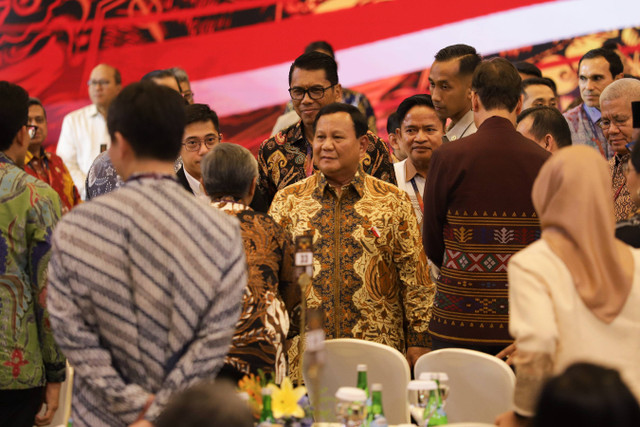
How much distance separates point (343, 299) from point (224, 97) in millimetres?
4144

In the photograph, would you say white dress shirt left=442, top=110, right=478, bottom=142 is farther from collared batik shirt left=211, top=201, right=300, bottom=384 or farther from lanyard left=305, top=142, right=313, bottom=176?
collared batik shirt left=211, top=201, right=300, bottom=384

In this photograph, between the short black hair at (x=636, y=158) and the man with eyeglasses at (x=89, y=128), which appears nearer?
the short black hair at (x=636, y=158)

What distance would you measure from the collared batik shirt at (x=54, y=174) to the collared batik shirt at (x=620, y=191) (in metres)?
2.88

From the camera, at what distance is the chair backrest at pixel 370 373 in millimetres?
3201

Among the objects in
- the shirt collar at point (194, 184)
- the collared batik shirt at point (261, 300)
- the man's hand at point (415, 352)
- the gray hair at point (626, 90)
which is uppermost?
the gray hair at point (626, 90)

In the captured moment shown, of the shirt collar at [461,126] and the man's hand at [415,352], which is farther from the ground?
the shirt collar at [461,126]

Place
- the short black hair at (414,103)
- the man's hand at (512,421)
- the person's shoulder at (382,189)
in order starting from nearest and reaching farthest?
the man's hand at (512,421) → the person's shoulder at (382,189) → the short black hair at (414,103)

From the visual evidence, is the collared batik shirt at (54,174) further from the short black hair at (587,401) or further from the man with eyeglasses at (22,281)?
the short black hair at (587,401)

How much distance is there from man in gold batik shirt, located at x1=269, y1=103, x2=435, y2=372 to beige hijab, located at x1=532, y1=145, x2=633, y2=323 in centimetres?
151

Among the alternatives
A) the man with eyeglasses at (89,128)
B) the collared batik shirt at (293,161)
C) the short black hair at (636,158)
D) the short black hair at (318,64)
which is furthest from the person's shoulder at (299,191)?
the man with eyeglasses at (89,128)

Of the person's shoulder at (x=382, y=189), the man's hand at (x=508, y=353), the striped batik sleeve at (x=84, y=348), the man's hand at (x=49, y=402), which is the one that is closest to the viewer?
the striped batik sleeve at (x=84, y=348)

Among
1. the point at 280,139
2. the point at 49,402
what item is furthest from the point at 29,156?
the point at 49,402

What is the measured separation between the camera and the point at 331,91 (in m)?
4.46

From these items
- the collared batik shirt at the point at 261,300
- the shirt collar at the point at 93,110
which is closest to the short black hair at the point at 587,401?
the collared batik shirt at the point at 261,300
